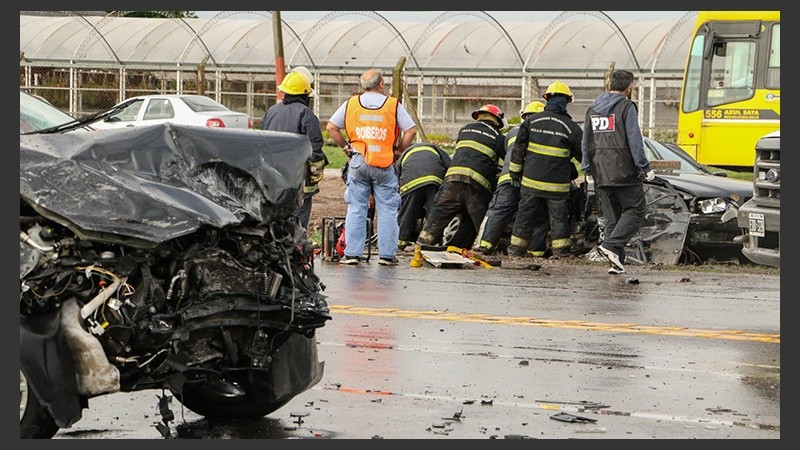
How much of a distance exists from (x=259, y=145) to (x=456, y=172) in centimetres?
890

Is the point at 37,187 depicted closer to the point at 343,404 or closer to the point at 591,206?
the point at 343,404

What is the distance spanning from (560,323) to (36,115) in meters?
4.44

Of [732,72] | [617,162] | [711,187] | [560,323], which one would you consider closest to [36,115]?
[560,323]

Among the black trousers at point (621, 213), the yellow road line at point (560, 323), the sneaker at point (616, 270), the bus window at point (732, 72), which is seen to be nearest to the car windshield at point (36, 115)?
the yellow road line at point (560, 323)

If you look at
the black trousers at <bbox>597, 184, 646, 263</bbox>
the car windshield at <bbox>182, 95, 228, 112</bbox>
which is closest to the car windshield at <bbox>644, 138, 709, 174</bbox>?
the black trousers at <bbox>597, 184, 646, 263</bbox>

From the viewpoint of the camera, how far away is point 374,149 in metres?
13.6

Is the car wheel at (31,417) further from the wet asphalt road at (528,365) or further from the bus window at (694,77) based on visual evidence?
the bus window at (694,77)

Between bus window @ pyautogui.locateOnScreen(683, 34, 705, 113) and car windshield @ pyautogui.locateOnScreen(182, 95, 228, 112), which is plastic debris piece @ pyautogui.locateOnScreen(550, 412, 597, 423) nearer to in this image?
bus window @ pyautogui.locateOnScreen(683, 34, 705, 113)

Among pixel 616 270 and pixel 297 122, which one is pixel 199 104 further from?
pixel 616 270

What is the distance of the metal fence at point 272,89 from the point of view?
1451 inches

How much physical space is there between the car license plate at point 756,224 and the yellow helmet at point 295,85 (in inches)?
203

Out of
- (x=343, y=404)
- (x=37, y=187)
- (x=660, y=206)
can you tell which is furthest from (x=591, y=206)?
(x=37, y=187)

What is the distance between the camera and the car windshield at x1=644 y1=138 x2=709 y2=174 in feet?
53.4

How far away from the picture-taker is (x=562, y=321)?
1012 cm
